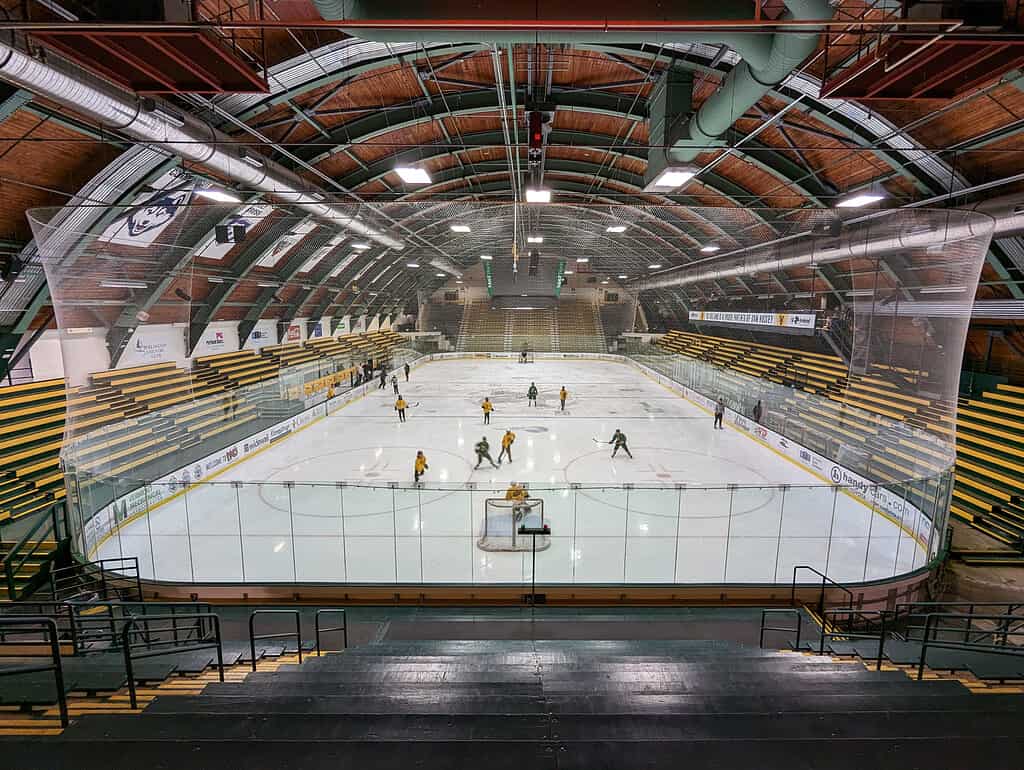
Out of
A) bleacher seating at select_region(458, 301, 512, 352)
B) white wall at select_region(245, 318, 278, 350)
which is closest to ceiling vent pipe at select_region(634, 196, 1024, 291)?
bleacher seating at select_region(458, 301, 512, 352)

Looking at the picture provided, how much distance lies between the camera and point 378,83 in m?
9.87

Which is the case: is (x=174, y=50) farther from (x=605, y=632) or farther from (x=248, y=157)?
(x=605, y=632)

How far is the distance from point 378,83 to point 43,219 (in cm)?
631

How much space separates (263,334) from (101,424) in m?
15.1

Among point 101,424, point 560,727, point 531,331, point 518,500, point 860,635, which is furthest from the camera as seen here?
point 531,331

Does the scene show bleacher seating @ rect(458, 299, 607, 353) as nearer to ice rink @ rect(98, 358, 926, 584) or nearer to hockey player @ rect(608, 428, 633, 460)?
hockey player @ rect(608, 428, 633, 460)

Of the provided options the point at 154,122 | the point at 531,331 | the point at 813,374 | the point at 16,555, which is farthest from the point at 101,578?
the point at 531,331

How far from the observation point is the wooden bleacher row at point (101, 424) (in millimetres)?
8543

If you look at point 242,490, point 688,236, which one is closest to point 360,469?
point 242,490

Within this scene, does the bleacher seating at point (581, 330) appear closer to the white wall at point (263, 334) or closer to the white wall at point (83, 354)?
the white wall at point (263, 334)

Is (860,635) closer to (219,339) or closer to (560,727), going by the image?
(560,727)

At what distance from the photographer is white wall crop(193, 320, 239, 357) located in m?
19.1

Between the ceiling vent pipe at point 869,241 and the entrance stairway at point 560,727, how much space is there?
7715 mm

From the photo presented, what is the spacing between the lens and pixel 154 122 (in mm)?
7258
